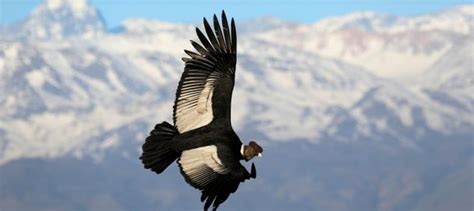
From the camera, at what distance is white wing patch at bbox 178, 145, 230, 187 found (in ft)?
47.6

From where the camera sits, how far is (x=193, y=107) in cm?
1531

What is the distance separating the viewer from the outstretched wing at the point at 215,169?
14453 mm

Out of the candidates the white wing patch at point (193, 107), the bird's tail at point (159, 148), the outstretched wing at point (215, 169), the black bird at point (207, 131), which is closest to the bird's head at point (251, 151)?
the black bird at point (207, 131)

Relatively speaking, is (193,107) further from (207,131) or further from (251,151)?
(251,151)

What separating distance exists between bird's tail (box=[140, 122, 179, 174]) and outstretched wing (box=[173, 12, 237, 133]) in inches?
14.8

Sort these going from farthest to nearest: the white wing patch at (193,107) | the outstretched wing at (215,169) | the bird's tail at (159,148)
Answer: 1. the bird's tail at (159,148)
2. the white wing patch at (193,107)
3. the outstretched wing at (215,169)

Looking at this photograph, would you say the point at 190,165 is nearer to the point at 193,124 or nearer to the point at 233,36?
the point at 193,124

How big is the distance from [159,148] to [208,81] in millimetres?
969

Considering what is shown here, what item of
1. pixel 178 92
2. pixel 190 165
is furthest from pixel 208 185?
pixel 178 92

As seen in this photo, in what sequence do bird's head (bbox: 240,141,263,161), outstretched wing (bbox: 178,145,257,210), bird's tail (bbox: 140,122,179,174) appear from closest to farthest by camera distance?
bird's head (bbox: 240,141,263,161) < outstretched wing (bbox: 178,145,257,210) < bird's tail (bbox: 140,122,179,174)

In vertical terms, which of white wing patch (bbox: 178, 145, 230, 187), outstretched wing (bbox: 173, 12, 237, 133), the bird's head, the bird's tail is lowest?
the bird's head

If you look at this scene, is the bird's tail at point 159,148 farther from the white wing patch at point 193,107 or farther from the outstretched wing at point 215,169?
the outstretched wing at point 215,169

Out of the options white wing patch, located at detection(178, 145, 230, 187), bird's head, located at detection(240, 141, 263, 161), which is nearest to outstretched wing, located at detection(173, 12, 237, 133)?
white wing patch, located at detection(178, 145, 230, 187)

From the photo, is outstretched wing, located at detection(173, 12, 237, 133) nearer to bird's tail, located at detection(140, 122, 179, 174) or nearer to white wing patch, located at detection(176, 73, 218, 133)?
white wing patch, located at detection(176, 73, 218, 133)
